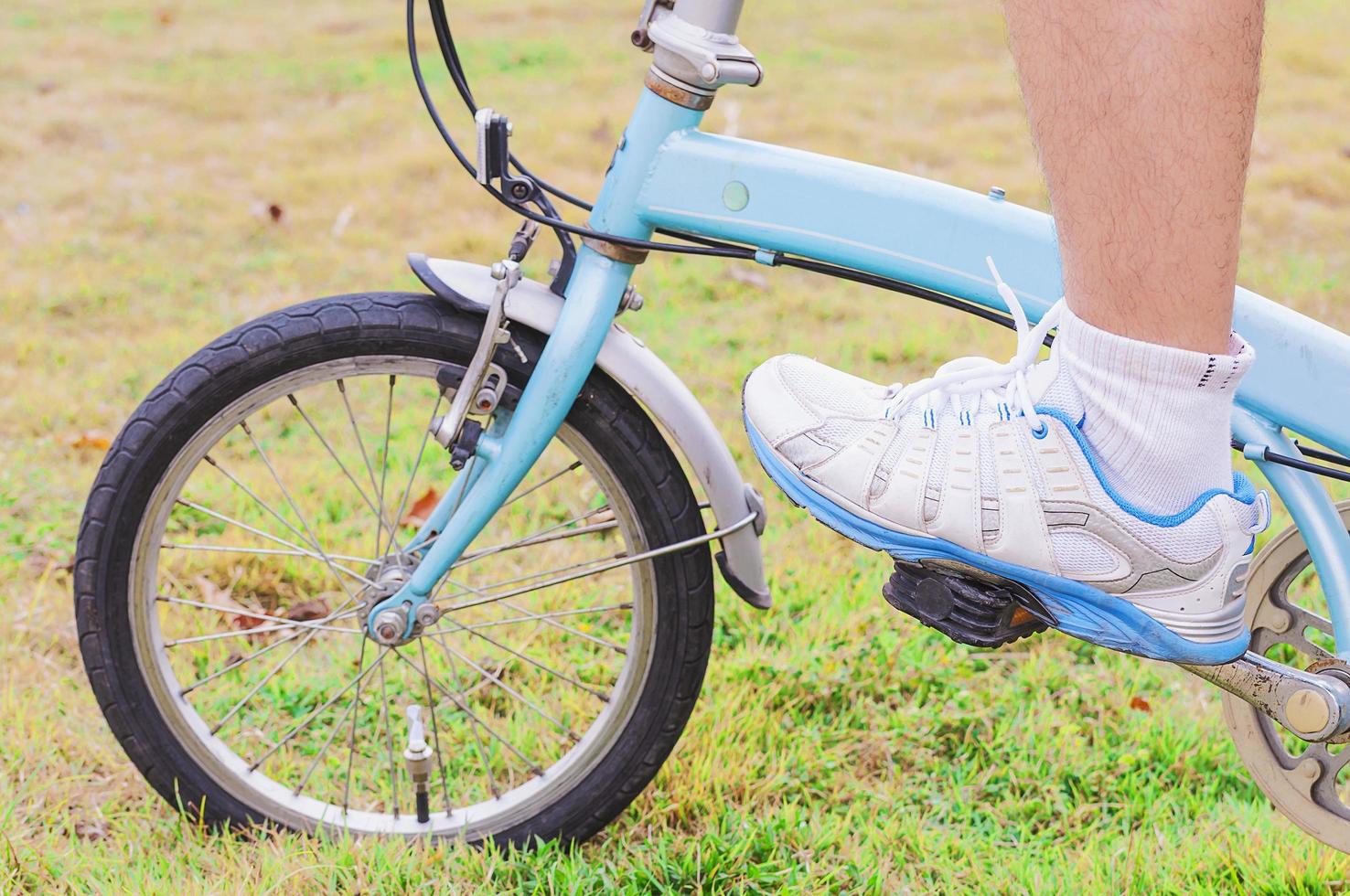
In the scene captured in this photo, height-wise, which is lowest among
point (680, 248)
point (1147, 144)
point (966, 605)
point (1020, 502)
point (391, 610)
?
point (391, 610)

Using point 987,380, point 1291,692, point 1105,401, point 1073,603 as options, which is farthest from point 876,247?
point 1291,692

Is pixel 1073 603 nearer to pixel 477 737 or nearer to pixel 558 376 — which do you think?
pixel 558 376

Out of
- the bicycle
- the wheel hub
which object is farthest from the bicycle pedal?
the wheel hub

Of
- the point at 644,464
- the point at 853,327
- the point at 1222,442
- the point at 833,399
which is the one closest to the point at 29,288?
the point at 853,327

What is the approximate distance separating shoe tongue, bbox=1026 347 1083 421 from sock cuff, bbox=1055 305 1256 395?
3cm

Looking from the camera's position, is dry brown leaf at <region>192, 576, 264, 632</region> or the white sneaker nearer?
the white sneaker

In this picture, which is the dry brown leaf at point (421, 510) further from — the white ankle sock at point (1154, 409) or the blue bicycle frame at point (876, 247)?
the white ankle sock at point (1154, 409)

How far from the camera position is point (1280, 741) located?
145cm

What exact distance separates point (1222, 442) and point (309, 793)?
1319mm

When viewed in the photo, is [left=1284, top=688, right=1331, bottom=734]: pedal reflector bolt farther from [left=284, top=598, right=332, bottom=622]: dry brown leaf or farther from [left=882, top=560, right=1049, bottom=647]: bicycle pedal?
[left=284, top=598, right=332, bottom=622]: dry brown leaf

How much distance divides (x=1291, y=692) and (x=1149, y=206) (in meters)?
0.57

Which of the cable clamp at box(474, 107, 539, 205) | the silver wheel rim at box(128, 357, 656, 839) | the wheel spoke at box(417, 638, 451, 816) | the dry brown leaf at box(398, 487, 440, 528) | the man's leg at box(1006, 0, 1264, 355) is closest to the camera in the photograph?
the man's leg at box(1006, 0, 1264, 355)

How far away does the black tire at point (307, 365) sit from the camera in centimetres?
145

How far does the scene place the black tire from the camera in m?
1.45
